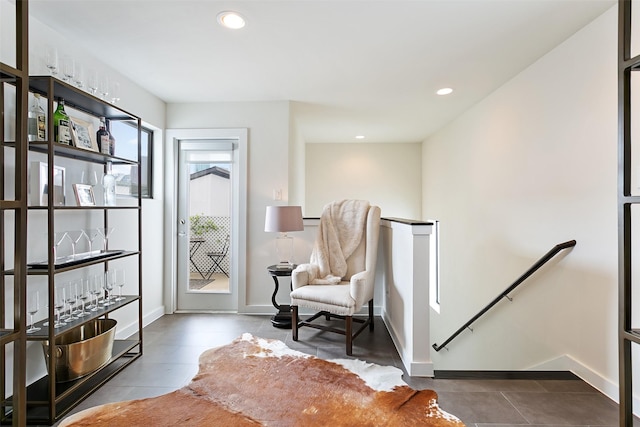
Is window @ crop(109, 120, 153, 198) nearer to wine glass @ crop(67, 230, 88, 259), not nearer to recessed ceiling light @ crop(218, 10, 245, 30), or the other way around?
wine glass @ crop(67, 230, 88, 259)

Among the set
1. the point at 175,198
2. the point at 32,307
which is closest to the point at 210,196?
the point at 175,198

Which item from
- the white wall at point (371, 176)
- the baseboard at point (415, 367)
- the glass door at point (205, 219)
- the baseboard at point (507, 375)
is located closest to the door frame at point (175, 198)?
the glass door at point (205, 219)

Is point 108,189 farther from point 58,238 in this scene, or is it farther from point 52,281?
point 52,281

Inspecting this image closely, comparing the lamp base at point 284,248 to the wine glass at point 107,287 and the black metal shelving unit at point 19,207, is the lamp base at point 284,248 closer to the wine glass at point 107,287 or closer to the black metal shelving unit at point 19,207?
the wine glass at point 107,287

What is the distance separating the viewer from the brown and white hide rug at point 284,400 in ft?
5.75

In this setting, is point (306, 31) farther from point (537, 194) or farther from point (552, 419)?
point (552, 419)

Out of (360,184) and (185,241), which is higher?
(360,184)

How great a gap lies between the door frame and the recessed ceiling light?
5.09ft

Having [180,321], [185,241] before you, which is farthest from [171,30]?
[180,321]

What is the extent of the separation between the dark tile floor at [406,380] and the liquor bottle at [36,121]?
65.8 inches

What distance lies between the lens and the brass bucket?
203 cm

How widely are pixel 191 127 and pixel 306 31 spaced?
208 centimetres

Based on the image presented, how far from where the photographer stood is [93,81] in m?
2.45

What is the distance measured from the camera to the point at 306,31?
222 centimetres
